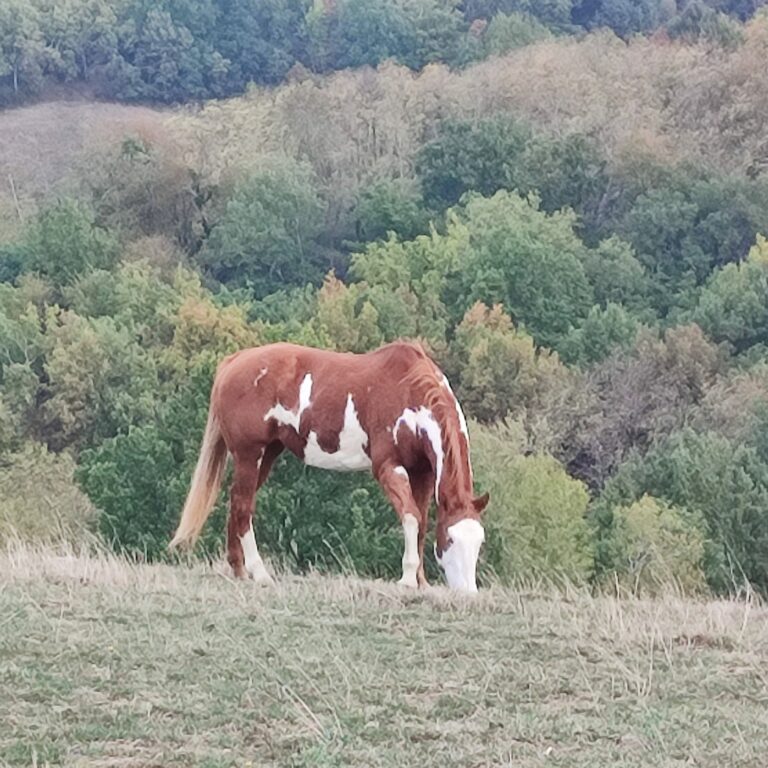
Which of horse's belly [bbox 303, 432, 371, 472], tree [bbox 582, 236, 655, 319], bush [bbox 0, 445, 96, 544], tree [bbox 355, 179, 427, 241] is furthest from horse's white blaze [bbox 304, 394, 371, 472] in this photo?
tree [bbox 355, 179, 427, 241]

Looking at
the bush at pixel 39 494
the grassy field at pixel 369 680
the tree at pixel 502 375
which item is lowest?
the tree at pixel 502 375

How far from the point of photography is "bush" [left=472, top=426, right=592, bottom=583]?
27.7m

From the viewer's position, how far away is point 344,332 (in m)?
55.8

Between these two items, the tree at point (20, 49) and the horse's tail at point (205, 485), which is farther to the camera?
the tree at point (20, 49)

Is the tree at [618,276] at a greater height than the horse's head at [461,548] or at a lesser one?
lesser

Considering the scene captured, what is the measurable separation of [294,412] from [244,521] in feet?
2.78

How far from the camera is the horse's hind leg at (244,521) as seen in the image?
32.4 feet

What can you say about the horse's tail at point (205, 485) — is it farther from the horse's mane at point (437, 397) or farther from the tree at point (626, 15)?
the tree at point (626, 15)

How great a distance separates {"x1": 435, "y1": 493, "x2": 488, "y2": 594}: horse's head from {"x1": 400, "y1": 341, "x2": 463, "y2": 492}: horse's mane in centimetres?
40

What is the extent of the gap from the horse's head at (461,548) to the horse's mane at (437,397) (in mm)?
404

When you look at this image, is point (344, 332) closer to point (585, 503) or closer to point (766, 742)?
point (585, 503)

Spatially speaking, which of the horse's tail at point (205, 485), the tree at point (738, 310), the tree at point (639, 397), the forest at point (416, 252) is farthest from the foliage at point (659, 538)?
the tree at point (738, 310)

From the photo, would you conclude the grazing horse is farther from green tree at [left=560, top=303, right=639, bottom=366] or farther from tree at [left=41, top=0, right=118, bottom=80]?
tree at [left=41, top=0, right=118, bottom=80]

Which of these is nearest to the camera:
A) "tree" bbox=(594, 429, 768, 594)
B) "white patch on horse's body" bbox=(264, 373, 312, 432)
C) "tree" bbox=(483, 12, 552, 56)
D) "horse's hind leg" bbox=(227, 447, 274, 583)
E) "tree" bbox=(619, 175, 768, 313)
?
"horse's hind leg" bbox=(227, 447, 274, 583)
